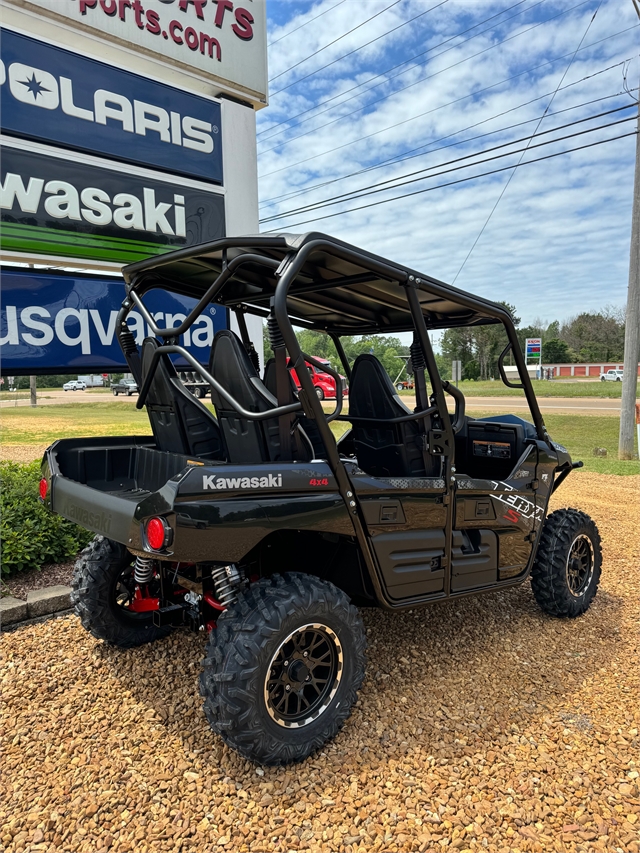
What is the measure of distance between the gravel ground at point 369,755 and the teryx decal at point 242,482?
3.72 ft

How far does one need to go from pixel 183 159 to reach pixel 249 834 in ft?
17.5

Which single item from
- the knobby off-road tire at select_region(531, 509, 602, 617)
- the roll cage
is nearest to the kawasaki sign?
the roll cage

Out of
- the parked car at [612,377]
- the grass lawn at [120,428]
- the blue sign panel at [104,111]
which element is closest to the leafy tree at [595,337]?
the parked car at [612,377]

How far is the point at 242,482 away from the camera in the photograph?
2.30m

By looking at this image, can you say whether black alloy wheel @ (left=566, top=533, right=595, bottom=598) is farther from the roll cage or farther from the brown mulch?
the brown mulch

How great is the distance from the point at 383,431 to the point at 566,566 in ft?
4.86

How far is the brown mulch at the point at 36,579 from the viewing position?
3.84 metres

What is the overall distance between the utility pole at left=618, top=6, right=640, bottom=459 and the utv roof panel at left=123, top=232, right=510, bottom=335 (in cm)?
835

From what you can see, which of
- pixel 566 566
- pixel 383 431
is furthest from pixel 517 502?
pixel 383 431

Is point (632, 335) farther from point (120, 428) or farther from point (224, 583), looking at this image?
point (120, 428)

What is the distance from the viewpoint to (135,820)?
211 centimetres

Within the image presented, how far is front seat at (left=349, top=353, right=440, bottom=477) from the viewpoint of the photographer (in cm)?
322

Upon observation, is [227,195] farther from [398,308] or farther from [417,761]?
[417,761]

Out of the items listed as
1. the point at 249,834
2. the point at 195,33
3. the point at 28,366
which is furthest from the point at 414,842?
the point at 195,33
